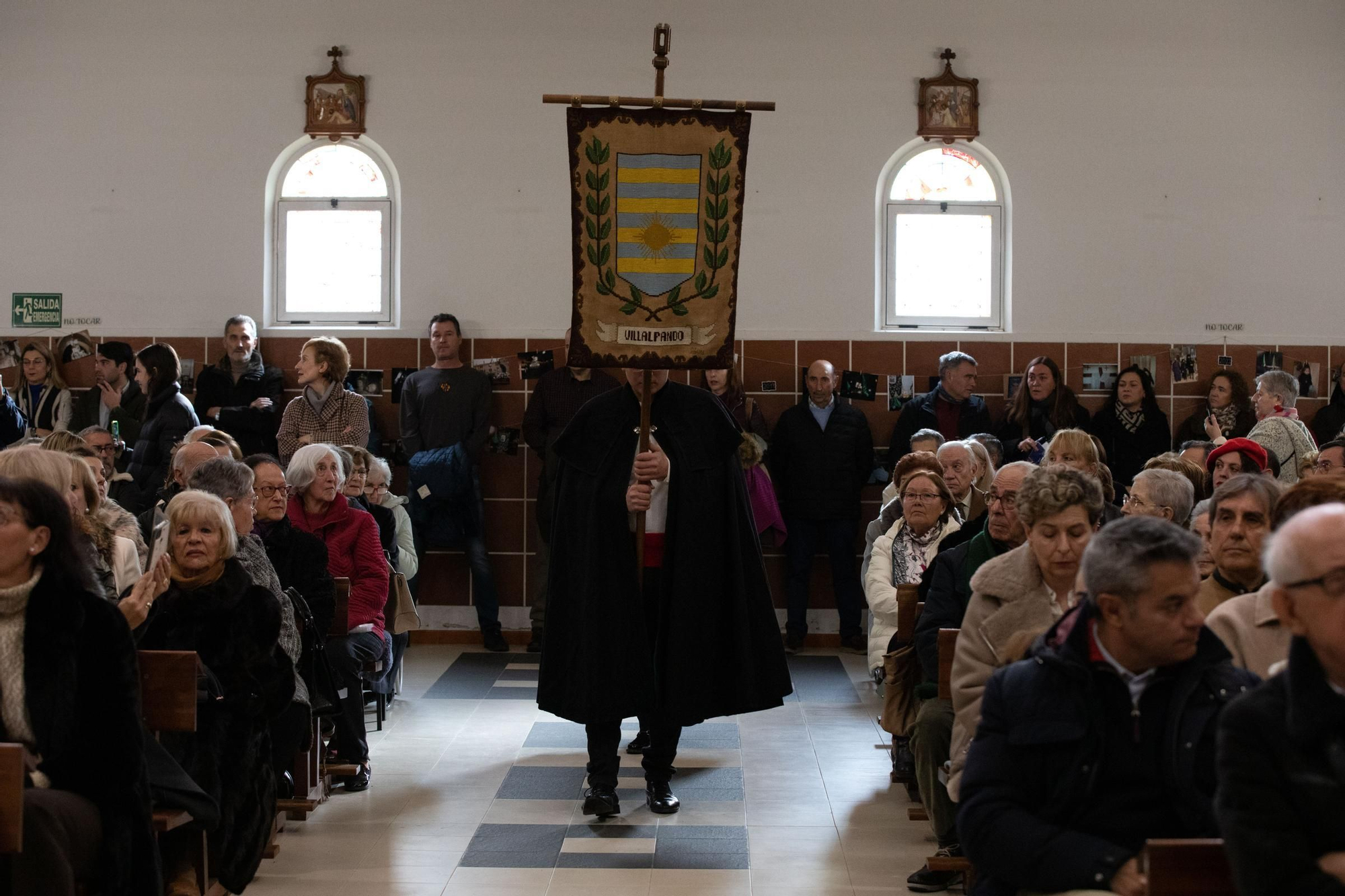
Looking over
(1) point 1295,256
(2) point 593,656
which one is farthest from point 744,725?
(1) point 1295,256

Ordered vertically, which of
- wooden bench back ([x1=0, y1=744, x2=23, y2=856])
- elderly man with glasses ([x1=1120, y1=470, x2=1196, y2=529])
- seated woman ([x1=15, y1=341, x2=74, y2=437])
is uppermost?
seated woman ([x1=15, y1=341, x2=74, y2=437])

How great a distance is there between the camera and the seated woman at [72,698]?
3010 mm

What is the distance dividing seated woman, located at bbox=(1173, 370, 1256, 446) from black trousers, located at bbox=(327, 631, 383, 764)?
522 cm

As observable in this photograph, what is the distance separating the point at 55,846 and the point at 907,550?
3543mm

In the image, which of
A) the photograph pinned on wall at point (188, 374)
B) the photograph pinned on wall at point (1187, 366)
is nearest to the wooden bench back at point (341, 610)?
the photograph pinned on wall at point (188, 374)

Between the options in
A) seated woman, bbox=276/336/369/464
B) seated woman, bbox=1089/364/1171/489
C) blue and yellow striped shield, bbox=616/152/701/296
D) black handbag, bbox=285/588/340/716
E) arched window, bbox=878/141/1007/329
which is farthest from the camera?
arched window, bbox=878/141/1007/329

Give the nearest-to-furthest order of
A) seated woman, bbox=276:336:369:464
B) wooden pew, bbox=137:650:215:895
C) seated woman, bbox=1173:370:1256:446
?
1. wooden pew, bbox=137:650:215:895
2. seated woman, bbox=276:336:369:464
3. seated woman, bbox=1173:370:1256:446

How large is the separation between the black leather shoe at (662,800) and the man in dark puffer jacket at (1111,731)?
8.02 feet

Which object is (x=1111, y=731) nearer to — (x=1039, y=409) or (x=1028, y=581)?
(x=1028, y=581)

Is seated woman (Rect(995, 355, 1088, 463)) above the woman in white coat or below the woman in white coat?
above

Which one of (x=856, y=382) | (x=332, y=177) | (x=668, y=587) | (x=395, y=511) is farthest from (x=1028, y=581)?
(x=332, y=177)

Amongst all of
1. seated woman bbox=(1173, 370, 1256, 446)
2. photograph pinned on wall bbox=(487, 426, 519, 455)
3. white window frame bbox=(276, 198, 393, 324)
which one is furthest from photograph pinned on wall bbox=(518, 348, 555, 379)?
seated woman bbox=(1173, 370, 1256, 446)

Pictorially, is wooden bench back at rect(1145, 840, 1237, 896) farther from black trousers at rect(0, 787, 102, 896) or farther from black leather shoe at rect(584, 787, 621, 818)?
black leather shoe at rect(584, 787, 621, 818)

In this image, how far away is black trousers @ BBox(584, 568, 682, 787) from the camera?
4.75 metres
